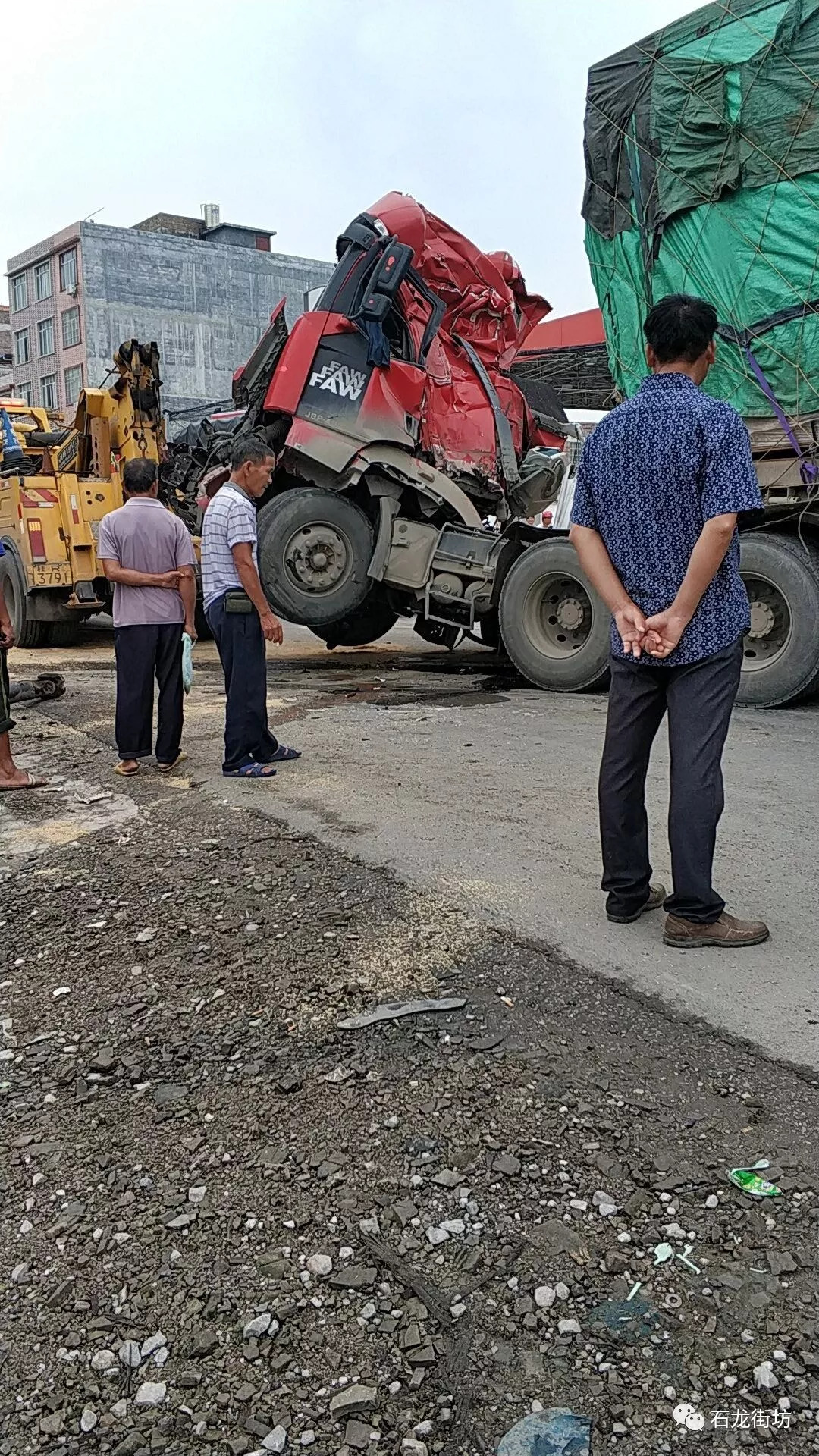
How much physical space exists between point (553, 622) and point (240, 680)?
11.4 ft

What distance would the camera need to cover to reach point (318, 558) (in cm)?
839

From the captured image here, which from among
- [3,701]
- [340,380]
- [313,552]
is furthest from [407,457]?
[3,701]

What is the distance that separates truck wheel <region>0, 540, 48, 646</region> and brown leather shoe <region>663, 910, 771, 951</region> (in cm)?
948

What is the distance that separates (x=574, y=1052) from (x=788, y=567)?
523cm

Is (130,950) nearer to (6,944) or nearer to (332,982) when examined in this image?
(6,944)

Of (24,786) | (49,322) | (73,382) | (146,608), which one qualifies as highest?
(49,322)

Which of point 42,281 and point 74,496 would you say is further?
point 42,281

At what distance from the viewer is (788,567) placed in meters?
7.13

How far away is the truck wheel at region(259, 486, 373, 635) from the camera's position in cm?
831

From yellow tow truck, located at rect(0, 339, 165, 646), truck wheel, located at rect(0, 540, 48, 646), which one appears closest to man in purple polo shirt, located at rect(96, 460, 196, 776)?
yellow tow truck, located at rect(0, 339, 165, 646)

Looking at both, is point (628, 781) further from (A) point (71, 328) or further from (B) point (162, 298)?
(A) point (71, 328)

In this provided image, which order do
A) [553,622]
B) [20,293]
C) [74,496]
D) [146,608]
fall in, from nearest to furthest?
[146,608] < [553,622] < [74,496] < [20,293]

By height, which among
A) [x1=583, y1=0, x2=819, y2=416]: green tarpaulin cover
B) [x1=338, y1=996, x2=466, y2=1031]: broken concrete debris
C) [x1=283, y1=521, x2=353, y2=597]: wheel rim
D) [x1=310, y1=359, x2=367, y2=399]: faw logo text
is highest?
[x1=583, y1=0, x2=819, y2=416]: green tarpaulin cover

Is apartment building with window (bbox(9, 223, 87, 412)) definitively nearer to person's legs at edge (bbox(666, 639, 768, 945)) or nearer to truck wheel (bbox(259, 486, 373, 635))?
truck wheel (bbox(259, 486, 373, 635))
